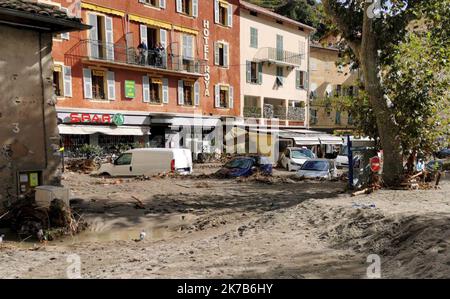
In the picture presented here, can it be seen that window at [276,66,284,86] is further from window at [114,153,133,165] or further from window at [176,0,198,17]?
window at [114,153,133,165]

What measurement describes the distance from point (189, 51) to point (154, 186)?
19.4m

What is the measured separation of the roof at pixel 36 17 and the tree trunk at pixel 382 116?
26.4 feet

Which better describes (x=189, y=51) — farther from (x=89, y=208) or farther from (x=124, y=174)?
(x=89, y=208)

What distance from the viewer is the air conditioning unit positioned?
10.1m

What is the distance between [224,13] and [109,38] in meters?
11.9

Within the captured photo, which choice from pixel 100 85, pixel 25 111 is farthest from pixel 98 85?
pixel 25 111

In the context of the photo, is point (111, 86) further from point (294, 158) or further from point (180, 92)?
point (294, 158)

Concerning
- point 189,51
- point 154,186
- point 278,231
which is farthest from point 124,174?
point 189,51

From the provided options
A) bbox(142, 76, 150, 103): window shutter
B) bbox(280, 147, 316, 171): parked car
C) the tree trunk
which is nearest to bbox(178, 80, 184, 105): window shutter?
bbox(142, 76, 150, 103): window shutter

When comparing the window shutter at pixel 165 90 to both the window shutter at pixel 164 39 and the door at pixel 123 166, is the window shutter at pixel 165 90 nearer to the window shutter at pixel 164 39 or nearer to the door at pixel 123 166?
the window shutter at pixel 164 39

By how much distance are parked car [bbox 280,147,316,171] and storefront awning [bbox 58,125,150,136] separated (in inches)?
391

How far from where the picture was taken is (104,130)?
27656 mm
